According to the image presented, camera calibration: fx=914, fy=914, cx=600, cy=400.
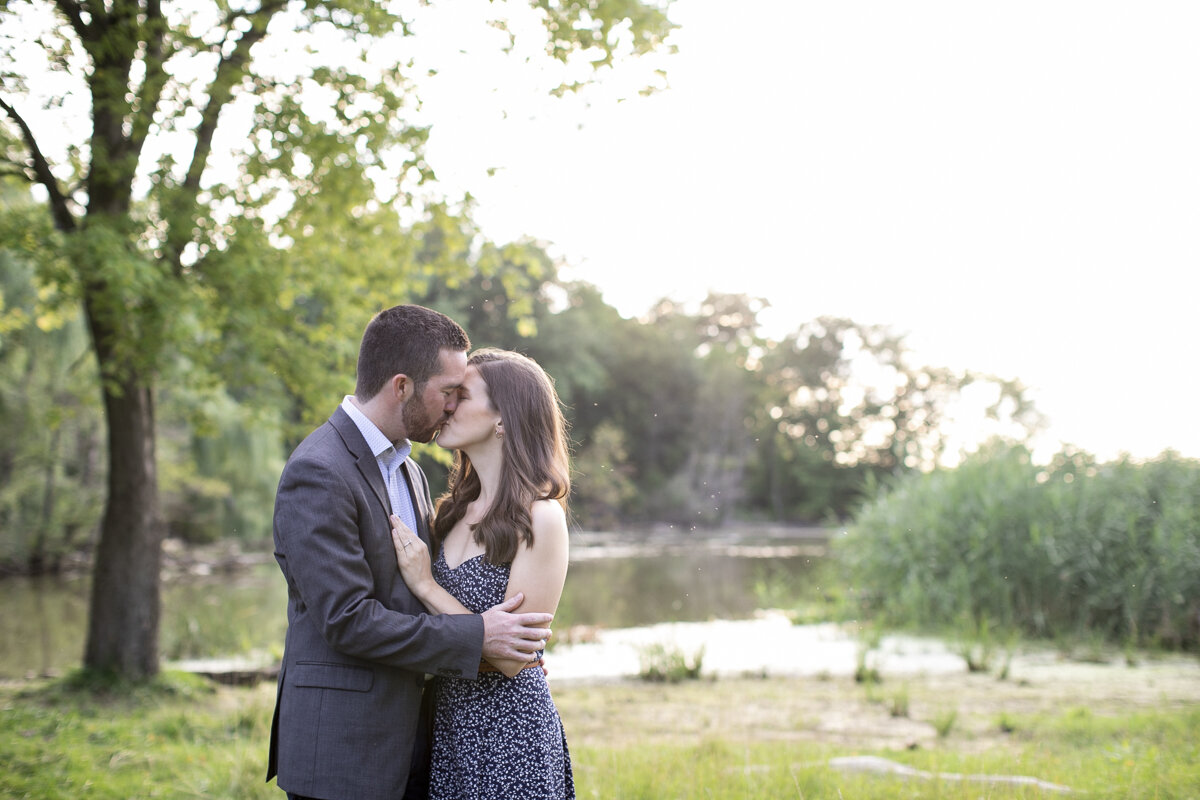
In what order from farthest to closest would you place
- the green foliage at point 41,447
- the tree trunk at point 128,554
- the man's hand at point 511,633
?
1. the green foliage at point 41,447
2. the tree trunk at point 128,554
3. the man's hand at point 511,633

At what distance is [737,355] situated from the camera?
4972 centimetres

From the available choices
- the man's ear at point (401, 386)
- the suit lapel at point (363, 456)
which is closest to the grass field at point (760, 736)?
the suit lapel at point (363, 456)

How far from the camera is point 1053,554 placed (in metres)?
10.4

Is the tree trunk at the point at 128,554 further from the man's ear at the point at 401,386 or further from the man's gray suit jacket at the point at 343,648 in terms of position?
the man's gray suit jacket at the point at 343,648

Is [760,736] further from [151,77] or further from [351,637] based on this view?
[151,77]

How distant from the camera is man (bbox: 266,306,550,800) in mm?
2381

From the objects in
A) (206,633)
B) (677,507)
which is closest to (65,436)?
(206,633)

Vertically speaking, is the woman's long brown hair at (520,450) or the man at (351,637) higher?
the woman's long brown hair at (520,450)

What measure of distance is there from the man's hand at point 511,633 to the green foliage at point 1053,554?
26.1 ft

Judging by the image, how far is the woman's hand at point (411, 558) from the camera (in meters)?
2.61

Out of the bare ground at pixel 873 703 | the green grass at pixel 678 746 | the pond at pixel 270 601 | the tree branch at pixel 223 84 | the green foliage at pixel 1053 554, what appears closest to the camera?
the green grass at pixel 678 746

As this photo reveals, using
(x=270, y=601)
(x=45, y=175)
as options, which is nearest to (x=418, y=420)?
(x=45, y=175)

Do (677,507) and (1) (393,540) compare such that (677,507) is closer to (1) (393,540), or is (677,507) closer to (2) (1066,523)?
(2) (1066,523)

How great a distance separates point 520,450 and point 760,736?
413cm
